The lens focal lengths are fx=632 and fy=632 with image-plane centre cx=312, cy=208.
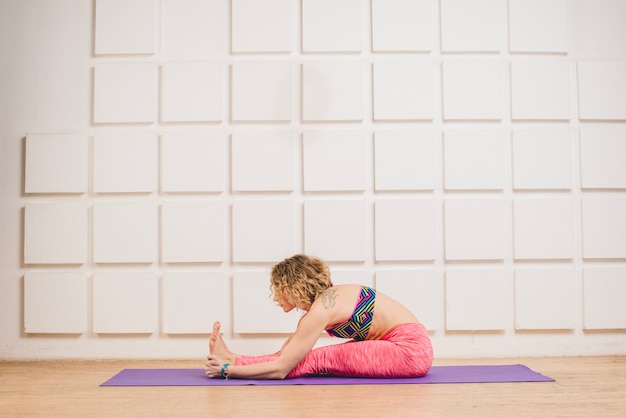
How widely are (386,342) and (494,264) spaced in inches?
49.2

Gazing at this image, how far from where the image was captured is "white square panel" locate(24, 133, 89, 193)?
14.1 ft

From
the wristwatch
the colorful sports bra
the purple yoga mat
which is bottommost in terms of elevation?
the purple yoga mat

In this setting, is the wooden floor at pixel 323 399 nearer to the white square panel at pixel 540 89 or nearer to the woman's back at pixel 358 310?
the woman's back at pixel 358 310

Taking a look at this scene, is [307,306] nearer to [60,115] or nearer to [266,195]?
[266,195]

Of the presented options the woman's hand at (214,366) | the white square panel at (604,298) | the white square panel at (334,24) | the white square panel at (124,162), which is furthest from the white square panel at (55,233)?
the white square panel at (604,298)

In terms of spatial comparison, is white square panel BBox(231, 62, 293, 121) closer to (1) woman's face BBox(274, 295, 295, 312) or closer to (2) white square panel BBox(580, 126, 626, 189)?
(1) woman's face BBox(274, 295, 295, 312)

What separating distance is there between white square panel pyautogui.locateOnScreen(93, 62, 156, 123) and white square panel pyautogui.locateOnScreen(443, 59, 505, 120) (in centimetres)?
202

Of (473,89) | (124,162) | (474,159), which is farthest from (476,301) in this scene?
(124,162)

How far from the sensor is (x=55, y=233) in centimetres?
427

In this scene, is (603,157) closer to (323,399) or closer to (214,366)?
(323,399)

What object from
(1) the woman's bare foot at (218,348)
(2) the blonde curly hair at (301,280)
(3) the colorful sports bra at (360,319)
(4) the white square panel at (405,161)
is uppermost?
(4) the white square panel at (405,161)

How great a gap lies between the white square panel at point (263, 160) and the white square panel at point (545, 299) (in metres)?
1.70

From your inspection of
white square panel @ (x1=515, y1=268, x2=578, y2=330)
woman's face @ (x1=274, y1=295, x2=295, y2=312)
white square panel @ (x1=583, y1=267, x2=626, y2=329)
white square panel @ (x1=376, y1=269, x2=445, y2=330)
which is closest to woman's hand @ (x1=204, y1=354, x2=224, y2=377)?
woman's face @ (x1=274, y1=295, x2=295, y2=312)

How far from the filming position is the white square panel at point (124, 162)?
14.1 feet
